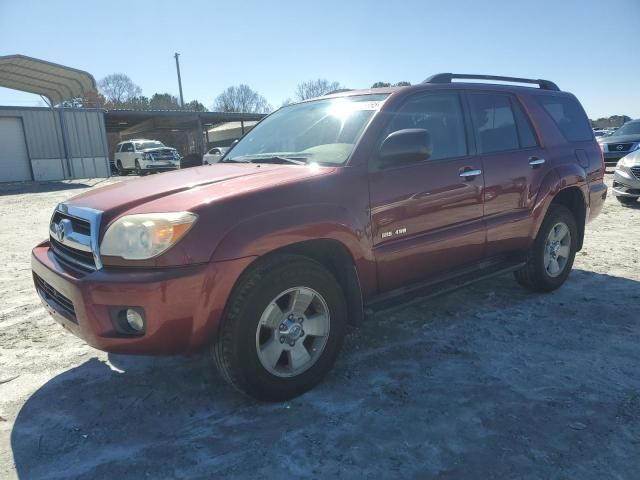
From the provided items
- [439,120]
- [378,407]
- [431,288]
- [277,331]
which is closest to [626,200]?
[439,120]

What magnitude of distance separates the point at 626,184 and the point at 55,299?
9655 millimetres

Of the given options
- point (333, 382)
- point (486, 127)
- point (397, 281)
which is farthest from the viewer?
point (486, 127)

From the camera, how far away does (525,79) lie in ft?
14.9

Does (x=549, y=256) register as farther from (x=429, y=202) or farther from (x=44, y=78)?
(x=44, y=78)

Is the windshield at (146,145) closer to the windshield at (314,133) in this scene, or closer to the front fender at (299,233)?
the windshield at (314,133)

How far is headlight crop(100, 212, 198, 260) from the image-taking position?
231 centimetres

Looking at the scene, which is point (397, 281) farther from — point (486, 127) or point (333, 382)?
point (486, 127)

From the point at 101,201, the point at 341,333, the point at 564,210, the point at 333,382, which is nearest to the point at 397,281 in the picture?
the point at 341,333

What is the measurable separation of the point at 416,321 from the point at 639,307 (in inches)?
75.5

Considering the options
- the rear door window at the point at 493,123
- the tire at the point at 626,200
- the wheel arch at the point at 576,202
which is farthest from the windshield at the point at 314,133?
the tire at the point at 626,200

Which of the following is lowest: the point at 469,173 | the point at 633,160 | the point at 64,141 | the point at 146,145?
the point at 633,160

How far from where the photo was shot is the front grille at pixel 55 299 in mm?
2561

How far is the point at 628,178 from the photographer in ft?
28.9

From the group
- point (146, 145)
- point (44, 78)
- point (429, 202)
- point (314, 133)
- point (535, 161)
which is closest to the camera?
point (429, 202)
